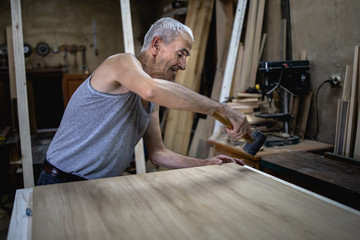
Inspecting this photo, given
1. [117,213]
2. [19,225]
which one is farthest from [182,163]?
[19,225]

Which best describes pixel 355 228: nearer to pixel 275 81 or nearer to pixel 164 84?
pixel 164 84

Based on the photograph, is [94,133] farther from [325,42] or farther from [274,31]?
[274,31]

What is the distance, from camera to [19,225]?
2.91 feet

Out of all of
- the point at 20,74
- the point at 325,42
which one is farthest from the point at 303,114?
the point at 20,74

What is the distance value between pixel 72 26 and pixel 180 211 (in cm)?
604

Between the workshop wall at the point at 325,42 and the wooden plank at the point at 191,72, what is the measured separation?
137 cm

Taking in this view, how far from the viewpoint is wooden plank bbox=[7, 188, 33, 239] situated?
33.0 inches

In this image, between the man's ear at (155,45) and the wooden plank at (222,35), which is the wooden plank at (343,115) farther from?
the wooden plank at (222,35)

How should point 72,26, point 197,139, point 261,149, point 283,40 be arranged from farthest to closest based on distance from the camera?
point 72,26, point 197,139, point 283,40, point 261,149

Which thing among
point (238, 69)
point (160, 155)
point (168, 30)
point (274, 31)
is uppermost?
point (274, 31)

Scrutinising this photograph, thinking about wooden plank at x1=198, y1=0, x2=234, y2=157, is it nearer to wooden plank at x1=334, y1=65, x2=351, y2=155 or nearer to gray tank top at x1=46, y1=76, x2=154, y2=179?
wooden plank at x1=334, y1=65, x2=351, y2=155

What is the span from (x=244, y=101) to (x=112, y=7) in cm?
464

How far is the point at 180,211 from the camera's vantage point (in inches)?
36.8

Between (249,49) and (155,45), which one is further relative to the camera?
(249,49)
